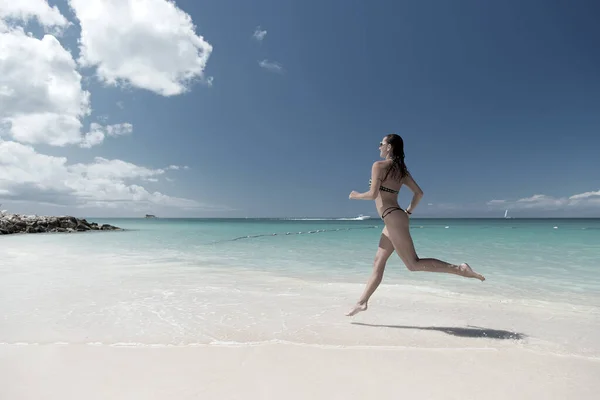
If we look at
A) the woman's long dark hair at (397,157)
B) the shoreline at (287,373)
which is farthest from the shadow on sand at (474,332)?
the woman's long dark hair at (397,157)

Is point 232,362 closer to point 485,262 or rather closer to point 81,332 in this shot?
point 81,332

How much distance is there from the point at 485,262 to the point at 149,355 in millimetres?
11124

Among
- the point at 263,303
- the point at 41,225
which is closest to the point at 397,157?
the point at 263,303

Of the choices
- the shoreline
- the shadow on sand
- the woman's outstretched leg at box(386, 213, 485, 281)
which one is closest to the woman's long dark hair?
the woman's outstretched leg at box(386, 213, 485, 281)

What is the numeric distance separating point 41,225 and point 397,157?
35954mm

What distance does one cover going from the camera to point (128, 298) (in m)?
5.64

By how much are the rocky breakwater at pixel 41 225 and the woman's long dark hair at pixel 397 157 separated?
33.1 m

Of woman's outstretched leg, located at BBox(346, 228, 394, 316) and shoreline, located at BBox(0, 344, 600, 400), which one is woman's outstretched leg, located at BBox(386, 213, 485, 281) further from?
shoreline, located at BBox(0, 344, 600, 400)

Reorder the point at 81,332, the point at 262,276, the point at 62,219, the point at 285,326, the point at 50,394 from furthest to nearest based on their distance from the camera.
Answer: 1. the point at 62,219
2. the point at 262,276
3. the point at 285,326
4. the point at 81,332
5. the point at 50,394

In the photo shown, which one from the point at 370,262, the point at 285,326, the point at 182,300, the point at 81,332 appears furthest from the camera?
the point at 370,262

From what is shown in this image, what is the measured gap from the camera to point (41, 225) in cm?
3117

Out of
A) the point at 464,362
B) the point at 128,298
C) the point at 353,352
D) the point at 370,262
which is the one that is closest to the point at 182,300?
the point at 128,298

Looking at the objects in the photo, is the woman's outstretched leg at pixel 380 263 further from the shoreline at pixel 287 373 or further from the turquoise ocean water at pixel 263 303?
the shoreline at pixel 287 373

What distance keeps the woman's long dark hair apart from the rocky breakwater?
3313 centimetres
